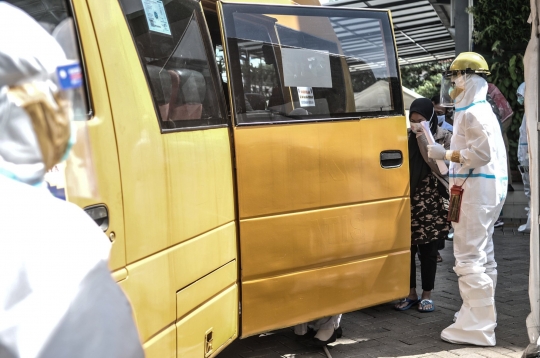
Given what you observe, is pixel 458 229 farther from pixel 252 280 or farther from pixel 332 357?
pixel 252 280

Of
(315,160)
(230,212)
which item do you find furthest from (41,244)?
(315,160)

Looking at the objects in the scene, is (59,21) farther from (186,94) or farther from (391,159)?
(391,159)

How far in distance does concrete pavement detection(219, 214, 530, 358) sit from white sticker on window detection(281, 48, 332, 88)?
1.90m

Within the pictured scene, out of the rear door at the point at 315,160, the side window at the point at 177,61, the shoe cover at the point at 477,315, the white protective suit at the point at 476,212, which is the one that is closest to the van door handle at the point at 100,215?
the side window at the point at 177,61

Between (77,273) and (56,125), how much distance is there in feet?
0.86

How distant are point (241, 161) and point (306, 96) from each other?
2.07 feet

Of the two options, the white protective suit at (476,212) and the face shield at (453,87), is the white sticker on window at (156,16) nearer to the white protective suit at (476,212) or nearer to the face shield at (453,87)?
the white protective suit at (476,212)

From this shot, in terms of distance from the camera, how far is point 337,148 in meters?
4.05

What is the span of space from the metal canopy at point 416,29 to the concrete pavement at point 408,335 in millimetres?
4261

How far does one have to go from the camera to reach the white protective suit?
15.4 feet

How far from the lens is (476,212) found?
471 centimetres

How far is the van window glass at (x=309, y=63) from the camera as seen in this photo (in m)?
3.69

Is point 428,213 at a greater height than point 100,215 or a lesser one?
lesser

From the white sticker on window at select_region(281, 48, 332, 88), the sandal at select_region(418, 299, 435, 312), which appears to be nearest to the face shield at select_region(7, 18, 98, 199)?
the white sticker on window at select_region(281, 48, 332, 88)
